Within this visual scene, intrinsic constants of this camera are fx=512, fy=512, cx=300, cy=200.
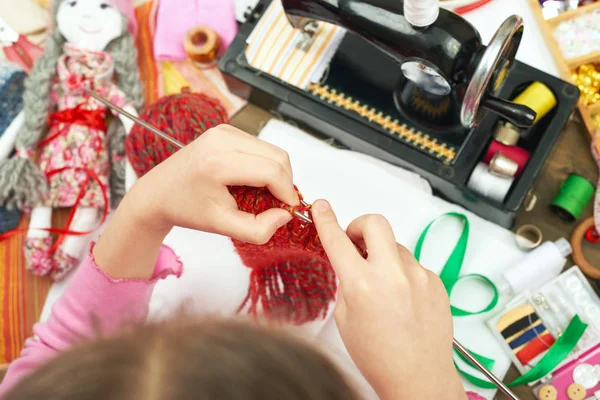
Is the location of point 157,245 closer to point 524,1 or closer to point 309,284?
point 309,284

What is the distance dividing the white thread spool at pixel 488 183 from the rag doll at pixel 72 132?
2.03 ft

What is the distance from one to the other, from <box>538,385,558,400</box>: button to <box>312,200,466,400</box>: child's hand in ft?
1.07

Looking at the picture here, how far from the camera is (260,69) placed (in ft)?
2.95

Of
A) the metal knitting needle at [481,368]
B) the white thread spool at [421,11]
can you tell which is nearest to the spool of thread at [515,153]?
the white thread spool at [421,11]

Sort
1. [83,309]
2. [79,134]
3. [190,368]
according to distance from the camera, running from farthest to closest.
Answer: [79,134] → [83,309] → [190,368]

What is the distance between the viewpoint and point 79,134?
950mm

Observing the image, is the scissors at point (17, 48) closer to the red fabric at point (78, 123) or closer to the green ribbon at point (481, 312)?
the red fabric at point (78, 123)

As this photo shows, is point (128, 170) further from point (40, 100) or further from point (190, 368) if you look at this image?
point (190, 368)

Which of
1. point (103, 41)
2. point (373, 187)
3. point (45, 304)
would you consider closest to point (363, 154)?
point (373, 187)

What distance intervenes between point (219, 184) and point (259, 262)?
0.25 m

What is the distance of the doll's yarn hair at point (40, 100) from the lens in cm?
92

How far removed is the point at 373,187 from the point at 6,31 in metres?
0.82

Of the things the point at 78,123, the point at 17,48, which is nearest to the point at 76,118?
the point at 78,123

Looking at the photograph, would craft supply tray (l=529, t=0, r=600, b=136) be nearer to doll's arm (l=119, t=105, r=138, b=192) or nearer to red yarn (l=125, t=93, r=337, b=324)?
red yarn (l=125, t=93, r=337, b=324)
